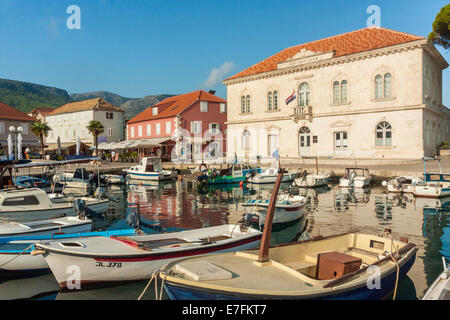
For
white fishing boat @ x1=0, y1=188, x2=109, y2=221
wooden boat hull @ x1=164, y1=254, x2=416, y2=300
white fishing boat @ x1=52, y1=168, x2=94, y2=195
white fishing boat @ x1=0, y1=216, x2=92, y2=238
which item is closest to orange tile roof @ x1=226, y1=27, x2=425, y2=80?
white fishing boat @ x1=52, y1=168, x2=94, y2=195

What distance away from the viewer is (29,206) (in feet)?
47.1

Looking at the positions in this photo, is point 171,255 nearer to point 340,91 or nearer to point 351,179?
point 351,179

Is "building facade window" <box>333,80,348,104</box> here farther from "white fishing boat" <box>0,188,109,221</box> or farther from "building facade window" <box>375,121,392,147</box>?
"white fishing boat" <box>0,188,109,221</box>

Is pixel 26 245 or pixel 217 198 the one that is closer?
pixel 26 245

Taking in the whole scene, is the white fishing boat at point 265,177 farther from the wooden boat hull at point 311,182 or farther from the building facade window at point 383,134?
the building facade window at point 383,134

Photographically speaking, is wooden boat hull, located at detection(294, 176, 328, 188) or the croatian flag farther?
the croatian flag

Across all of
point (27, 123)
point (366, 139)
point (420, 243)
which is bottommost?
point (420, 243)

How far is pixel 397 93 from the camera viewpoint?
34031 mm

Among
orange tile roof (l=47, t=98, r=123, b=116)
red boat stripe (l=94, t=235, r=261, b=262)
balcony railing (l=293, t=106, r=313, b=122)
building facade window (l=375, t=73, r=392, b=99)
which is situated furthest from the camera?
orange tile roof (l=47, t=98, r=123, b=116)

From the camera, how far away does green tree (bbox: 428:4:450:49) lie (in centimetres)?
3684

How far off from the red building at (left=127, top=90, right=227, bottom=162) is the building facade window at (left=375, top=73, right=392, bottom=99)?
23445mm

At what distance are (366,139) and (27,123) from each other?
→ 160ft
